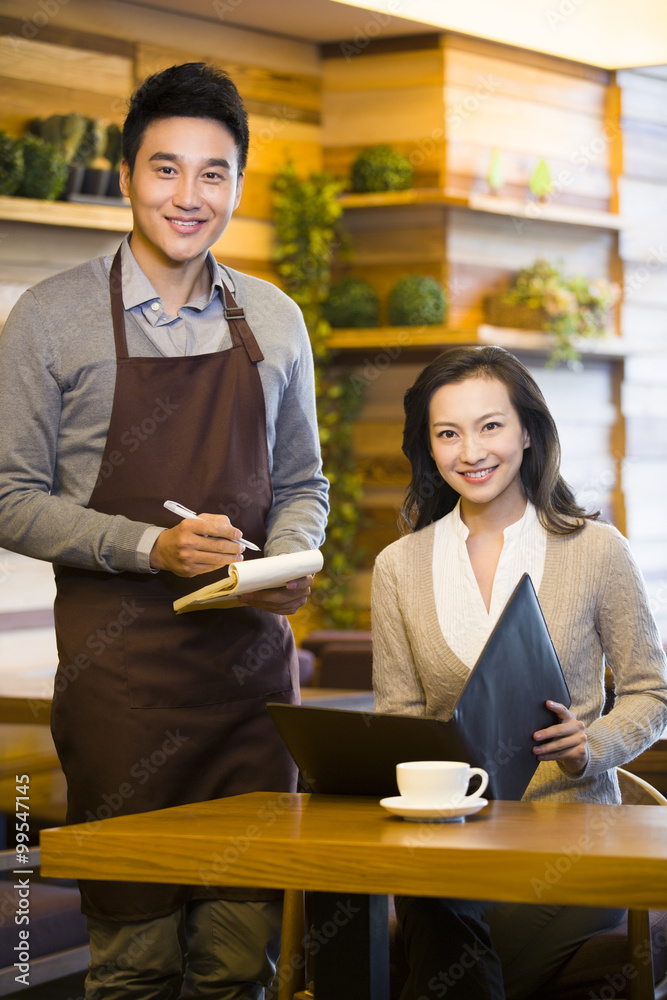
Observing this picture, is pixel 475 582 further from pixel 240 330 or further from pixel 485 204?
pixel 485 204

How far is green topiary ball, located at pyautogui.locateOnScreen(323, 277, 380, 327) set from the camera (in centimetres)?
509

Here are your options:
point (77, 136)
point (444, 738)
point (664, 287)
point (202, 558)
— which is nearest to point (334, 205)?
point (77, 136)

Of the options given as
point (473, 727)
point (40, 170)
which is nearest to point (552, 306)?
point (40, 170)

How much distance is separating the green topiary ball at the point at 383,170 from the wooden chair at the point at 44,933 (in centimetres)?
338

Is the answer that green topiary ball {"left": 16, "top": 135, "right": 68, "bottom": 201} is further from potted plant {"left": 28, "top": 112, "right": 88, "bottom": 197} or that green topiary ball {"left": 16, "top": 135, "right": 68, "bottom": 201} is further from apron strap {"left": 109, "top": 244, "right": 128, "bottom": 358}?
apron strap {"left": 109, "top": 244, "right": 128, "bottom": 358}

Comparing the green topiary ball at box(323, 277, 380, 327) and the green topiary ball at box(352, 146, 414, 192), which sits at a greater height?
the green topiary ball at box(352, 146, 414, 192)

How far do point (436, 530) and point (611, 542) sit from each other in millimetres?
334

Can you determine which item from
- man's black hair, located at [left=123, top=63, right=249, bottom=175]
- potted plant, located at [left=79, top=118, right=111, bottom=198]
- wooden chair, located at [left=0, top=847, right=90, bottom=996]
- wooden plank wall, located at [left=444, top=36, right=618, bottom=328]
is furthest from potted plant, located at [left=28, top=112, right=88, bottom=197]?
wooden chair, located at [left=0, top=847, right=90, bottom=996]

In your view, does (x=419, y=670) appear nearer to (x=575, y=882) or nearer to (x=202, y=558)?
(x=202, y=558)

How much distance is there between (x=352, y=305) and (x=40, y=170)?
149 cm

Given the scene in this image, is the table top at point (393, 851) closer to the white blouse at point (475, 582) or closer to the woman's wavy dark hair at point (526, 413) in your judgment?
the white blouse at point (475, 582)

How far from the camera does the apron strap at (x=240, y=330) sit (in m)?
2.06

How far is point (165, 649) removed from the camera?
1.92 meters

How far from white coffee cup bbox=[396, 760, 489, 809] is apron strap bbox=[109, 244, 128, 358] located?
2.99 feet
